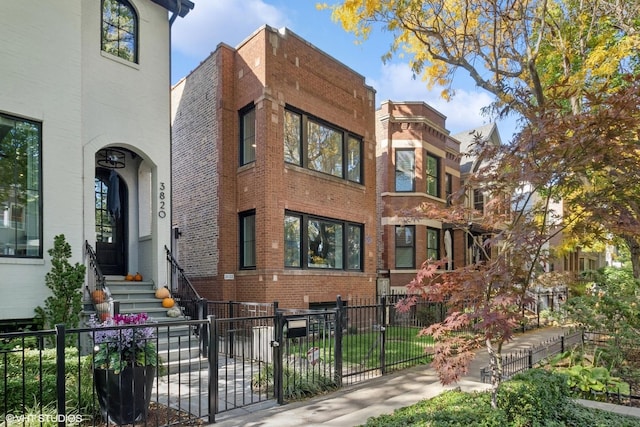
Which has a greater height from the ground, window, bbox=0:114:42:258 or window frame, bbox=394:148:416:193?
window frame, bbox=394:148:416:193

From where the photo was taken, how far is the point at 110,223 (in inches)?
456

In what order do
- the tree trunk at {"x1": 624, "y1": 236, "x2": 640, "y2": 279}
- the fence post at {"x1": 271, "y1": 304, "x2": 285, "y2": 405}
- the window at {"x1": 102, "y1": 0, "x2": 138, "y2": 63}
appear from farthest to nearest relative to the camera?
the tree trunk at {"x1": 624, "y1": 236, "x2": 640, "y2": 279} → the window at {"x1": 102, "y1": 0, "x2": 138, "y2": 63} → the fence post at {"x1": 271, "y1": 304, "x2": 285, "y2": 405}

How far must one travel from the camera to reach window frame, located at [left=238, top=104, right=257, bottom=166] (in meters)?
12.2

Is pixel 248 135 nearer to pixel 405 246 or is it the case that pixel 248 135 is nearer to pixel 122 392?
pixel 405 246

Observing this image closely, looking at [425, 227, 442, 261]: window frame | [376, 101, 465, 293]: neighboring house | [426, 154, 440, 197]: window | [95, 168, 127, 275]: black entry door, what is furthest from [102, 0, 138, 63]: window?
[425, 227, 442, 261]: window frame

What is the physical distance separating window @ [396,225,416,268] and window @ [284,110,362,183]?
157 inches

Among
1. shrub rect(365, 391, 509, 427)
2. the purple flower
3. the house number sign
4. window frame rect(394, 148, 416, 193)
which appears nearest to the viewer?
shrub rect(365, 391, 509, 427)

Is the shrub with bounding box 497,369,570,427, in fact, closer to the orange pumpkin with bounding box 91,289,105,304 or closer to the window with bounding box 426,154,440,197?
the orange pumpkin with bounding box 91,289,105,304

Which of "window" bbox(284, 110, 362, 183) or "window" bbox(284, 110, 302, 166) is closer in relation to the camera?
"window" bbox(284, 110, 302, 166)

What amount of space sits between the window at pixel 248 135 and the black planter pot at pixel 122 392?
7850 mm

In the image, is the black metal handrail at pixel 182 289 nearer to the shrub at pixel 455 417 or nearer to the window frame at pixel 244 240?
the window frame at pixel 244 240

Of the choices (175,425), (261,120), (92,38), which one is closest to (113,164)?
(92,38)

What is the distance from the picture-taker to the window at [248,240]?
12.0 meters

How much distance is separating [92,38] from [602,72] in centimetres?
1133
